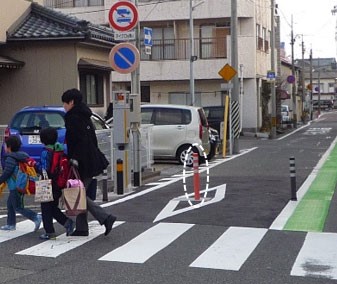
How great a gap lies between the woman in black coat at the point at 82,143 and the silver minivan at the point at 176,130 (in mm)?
11440

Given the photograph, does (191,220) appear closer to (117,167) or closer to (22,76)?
(117,167)

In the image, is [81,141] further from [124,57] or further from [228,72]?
[228,72]

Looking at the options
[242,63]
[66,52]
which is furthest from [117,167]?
[242,63]

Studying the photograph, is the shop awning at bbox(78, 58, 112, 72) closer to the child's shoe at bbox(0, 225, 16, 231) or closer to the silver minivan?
the silver minivan

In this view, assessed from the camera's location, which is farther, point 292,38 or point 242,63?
point 292,38

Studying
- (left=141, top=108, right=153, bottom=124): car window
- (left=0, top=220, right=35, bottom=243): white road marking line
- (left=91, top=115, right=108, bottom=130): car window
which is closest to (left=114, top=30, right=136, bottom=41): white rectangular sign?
(left=91, top=115, right=108, bottom=130): car window

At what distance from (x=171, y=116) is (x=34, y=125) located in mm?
6425

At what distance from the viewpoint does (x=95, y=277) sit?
738 cm

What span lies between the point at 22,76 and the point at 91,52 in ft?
8.13

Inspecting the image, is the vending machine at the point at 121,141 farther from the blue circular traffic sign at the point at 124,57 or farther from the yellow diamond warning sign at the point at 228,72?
the yellow diamond warning sign at the point at 228,72

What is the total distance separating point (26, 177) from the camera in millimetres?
9664

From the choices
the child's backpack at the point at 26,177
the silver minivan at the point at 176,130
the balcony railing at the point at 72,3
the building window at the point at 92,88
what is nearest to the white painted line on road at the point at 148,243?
the child's backpack at the point at 26,177

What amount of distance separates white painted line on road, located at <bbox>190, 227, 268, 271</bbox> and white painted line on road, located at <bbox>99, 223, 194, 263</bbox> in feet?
2.13

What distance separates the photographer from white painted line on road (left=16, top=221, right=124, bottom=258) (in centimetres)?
858
